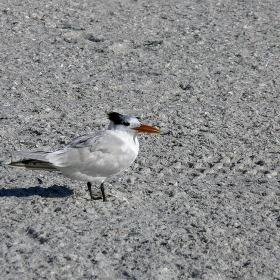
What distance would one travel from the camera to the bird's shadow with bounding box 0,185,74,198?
4.50m

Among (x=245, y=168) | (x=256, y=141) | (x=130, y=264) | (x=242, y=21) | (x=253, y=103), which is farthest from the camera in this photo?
(x=242, y=21)

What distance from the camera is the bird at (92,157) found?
4.26 meters

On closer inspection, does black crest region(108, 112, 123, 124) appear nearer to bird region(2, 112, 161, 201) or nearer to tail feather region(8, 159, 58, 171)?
bird region(2, 112, 161, 201)

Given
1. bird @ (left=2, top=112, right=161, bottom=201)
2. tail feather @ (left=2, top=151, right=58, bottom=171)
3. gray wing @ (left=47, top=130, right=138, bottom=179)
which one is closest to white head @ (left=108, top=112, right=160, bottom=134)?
bird @ (left=2, top=112, right=161, bottom=201)

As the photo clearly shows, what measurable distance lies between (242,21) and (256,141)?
12.6 feet

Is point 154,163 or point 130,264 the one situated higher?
point 130,264

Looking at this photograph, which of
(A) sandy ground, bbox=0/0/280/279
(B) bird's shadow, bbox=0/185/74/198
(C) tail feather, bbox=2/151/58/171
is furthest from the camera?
(B) bird's shadow, bbox=0/185/74/198

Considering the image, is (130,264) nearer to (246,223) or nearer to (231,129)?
(246,223)

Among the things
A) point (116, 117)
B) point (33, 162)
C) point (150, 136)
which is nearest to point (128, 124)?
point (116, 117)

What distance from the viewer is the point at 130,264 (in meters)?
3.64

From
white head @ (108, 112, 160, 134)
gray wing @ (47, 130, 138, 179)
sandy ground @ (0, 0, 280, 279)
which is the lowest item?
sandy ground @ (0, 0, 280, 279)

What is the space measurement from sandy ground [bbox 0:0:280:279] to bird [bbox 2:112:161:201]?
251 millimetres

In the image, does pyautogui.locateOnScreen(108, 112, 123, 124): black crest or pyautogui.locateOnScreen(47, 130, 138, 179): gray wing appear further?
pyautogui.locateOnScreen(108, 112, 123, 124): black crest

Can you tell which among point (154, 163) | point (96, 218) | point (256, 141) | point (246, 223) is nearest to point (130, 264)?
point (96, 218)
